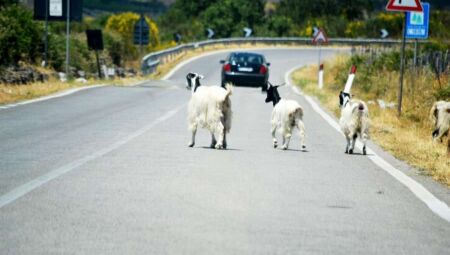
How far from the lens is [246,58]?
40531 mm

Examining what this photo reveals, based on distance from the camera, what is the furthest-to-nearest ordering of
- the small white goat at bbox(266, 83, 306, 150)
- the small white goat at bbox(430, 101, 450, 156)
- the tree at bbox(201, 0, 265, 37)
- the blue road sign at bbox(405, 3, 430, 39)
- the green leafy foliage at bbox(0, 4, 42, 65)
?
the tree at bbox(201, 0, 265, 37)
the green leafy foliage at bbox(0, 4, 42, 65)
the blue road sign at bbox(405, 3, 430, 39)
the small white goat at bbox(430, 101, 450, 156)
the small white goat at bbox(266, 83, 306, 150)

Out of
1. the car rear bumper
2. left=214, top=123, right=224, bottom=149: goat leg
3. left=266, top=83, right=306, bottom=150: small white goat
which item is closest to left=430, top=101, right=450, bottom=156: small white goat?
left=266, top=83, right=306, bottom=150: small white goat

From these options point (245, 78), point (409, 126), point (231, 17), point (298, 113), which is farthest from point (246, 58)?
point (231, 17)

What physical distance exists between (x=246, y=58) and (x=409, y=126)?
1913 cm

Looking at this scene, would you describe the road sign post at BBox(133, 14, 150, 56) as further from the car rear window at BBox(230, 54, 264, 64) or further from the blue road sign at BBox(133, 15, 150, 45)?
the car rear window at BBox(230, 54, 264, 64)

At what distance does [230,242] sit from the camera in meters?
7.62

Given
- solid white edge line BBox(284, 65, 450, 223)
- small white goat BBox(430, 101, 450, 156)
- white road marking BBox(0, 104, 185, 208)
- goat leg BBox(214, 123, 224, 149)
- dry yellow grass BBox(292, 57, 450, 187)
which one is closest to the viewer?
white road marking BBox(0, 104, 185, 208)

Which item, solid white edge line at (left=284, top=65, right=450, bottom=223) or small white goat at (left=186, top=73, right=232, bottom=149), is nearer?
solid white edge line at (left=284, top=65, right=450, bottom=223)

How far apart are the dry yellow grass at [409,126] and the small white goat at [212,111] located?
2.71 metres

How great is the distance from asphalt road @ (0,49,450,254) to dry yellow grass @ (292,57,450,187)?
0.39 meters

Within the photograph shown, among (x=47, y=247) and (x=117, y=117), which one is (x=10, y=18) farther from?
(x=47, y=247)

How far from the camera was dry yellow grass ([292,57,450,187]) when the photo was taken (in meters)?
14.6

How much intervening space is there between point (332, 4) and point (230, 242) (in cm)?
12144

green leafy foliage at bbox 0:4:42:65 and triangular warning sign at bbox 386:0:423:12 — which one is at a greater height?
triangular warning sign at bbox 386:0:423:12
